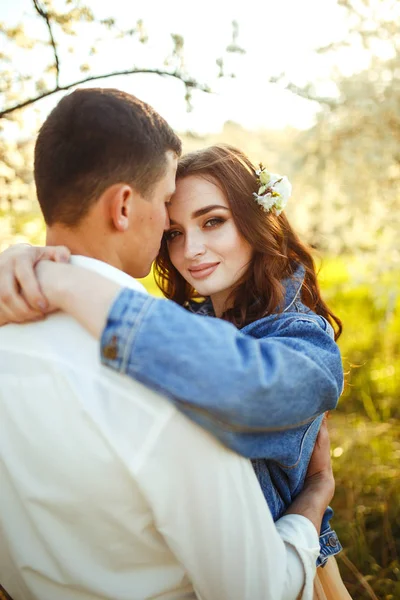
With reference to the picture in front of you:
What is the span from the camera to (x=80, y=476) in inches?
46.4

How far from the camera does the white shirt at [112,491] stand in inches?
44.9

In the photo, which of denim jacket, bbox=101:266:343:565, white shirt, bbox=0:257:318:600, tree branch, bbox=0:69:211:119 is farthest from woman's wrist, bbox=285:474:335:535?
tree branch, bbox=0:69:211:119

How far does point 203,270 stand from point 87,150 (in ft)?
3.22

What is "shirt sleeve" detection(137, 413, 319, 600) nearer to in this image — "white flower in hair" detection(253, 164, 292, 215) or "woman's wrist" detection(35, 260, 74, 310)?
"woman's wrist" detection(35, 260, 74, 310)

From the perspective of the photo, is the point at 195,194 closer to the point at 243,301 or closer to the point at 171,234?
the point at 171,234

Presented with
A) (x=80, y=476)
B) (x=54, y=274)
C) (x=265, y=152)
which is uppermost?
(x=54, y=274)

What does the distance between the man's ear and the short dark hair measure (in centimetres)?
2

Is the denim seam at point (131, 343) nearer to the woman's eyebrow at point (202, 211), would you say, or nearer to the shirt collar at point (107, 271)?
the shirt collar at point (107, 271)

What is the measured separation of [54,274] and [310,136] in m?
4.39

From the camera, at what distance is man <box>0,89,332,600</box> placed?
1.15 metres

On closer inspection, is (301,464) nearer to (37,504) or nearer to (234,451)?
(234,451)

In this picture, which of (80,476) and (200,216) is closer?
(80,476)

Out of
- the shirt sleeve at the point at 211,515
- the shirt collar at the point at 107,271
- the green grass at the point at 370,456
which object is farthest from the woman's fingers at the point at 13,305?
the green grass at the point at 370,456

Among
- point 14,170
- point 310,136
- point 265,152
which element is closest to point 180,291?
point 14,170
